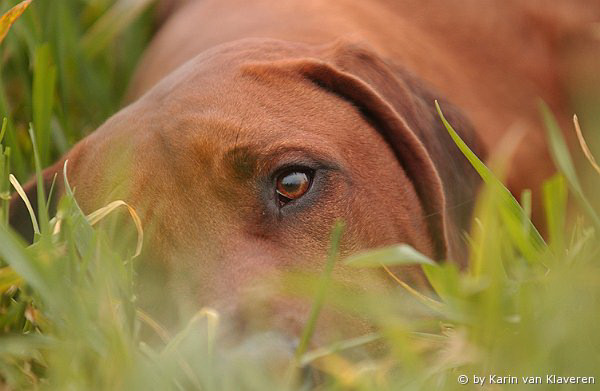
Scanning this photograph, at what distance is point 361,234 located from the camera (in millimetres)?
2508

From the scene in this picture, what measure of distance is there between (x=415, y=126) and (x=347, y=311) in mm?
777

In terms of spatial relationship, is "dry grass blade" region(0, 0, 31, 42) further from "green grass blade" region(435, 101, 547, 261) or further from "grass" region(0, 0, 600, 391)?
"green grass blade" region(435, 101, 547, 261)

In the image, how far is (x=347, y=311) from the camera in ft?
7.33

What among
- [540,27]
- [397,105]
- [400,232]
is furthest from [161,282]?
[540,27]

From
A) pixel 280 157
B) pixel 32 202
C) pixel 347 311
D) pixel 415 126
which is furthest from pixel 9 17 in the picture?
pixel 347 311

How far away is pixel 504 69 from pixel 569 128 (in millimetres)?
336

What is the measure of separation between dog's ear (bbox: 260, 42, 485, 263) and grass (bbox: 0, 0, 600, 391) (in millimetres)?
404

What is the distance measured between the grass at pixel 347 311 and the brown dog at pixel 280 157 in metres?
0.17

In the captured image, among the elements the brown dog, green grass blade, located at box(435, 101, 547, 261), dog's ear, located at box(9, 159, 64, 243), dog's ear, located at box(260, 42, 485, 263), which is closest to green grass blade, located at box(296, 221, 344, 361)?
the brown dog

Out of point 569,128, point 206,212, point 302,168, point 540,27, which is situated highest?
point 540,27

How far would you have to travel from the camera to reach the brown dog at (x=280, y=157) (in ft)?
7.82

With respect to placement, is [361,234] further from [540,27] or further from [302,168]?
[540,27]

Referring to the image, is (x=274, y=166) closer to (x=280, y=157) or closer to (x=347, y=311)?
(x=280, y=157)

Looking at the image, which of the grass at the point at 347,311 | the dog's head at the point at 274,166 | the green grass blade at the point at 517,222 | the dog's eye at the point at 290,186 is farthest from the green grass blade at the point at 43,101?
the green grass blade at the point at 517,222
